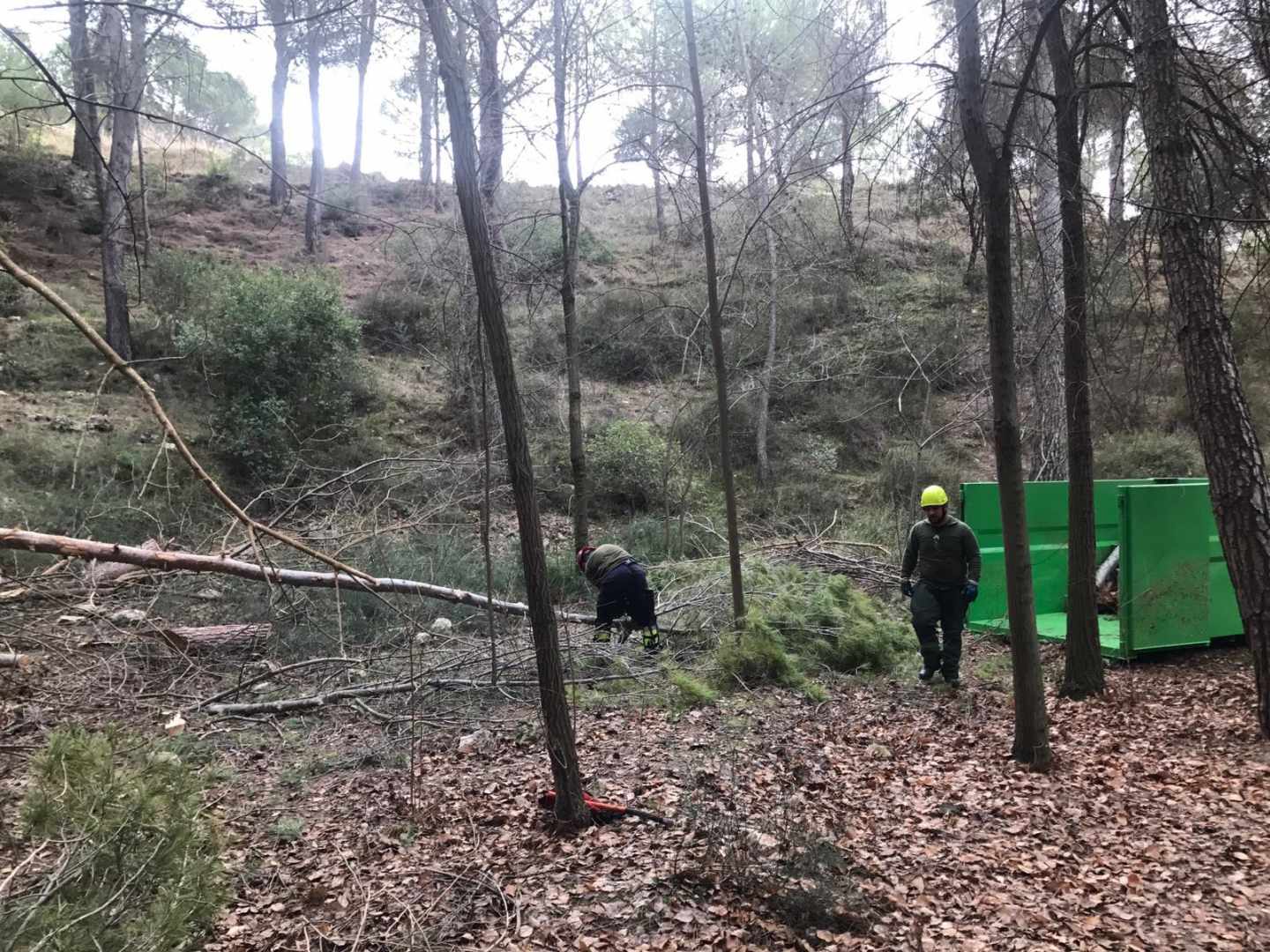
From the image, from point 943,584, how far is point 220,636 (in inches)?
266

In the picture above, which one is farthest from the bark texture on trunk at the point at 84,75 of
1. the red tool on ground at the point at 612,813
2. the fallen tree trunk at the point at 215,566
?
the red tool on ground at the point at 612,813

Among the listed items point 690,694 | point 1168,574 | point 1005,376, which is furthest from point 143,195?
point 1168,574

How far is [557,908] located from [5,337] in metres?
15.5

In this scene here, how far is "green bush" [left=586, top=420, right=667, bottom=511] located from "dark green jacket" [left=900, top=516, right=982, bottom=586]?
27.5 feet

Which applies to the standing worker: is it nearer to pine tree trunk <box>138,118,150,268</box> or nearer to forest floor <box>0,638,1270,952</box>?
forest floor <box>0,638,1270,952</box>

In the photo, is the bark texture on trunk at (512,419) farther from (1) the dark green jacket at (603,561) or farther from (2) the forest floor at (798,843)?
(1) the dark green jacket at (603,561)

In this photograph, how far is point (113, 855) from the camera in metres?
2.76

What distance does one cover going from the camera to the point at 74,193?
18.9 metres

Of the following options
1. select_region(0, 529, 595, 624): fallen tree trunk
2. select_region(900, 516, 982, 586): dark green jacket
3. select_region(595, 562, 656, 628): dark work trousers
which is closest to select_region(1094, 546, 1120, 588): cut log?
select_region(900, 516, 982, 586): dark green jacket

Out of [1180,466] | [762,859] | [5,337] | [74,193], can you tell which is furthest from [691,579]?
[74,193]

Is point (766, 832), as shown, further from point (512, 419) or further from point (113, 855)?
point (113, 855)

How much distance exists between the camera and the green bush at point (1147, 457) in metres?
14.0

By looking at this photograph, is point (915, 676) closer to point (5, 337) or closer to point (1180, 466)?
point (1180, 466)

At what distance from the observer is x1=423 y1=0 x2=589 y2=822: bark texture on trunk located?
3.97 m
